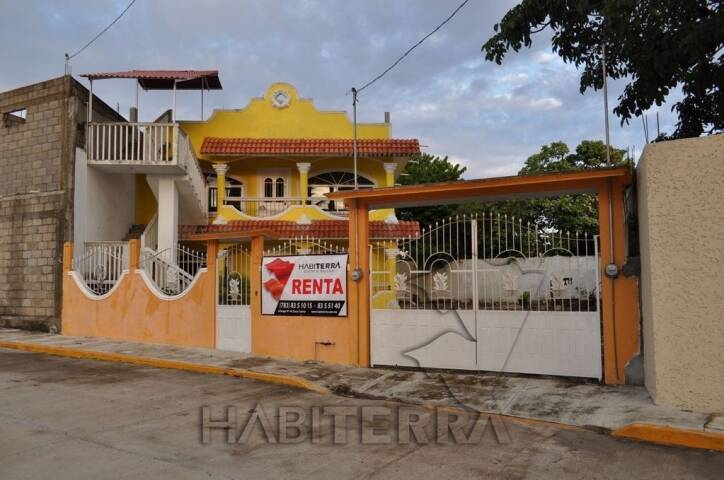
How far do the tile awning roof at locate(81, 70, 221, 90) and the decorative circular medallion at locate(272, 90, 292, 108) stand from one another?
74.0 inches

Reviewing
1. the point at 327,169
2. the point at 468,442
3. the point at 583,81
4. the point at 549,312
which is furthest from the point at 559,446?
the point at 327,169

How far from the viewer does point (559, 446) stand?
18.1 feet

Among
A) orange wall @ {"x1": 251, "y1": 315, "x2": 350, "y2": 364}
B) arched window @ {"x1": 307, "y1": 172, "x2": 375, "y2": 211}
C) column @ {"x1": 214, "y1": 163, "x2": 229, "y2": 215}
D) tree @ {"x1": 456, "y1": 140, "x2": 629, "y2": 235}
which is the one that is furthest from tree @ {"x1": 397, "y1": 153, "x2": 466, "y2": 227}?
orange wall @ {"x1": 251, "y1": 315, "x2": 350, "y2": 364}

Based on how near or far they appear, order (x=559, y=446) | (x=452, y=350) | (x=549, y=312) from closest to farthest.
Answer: (x=559, y=446), (x=549, y=312), (x=452, y=350)

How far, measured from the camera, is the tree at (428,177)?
27.5 meters

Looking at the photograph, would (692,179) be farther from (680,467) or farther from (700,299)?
(680,467)

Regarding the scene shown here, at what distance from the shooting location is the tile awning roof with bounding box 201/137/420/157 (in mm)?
18156

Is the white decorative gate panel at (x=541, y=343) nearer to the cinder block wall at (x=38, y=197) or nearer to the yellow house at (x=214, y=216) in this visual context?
the yellow house at (x=214, y=216)

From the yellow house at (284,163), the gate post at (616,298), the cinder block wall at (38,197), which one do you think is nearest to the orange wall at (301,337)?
the gate post at (616,298)

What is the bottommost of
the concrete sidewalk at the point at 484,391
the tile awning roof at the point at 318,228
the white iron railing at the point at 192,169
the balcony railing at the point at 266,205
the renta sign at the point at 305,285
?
the concrete sidewalk at the point at 484,391

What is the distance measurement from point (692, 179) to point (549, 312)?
260 centimetres

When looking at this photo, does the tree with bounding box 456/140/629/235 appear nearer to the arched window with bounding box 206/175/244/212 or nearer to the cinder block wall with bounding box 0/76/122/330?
the arched window with bounding box 206/175/244/212

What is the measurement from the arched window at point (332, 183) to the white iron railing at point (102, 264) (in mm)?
7217

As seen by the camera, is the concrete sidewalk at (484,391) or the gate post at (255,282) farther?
the gate post at (255,282)
